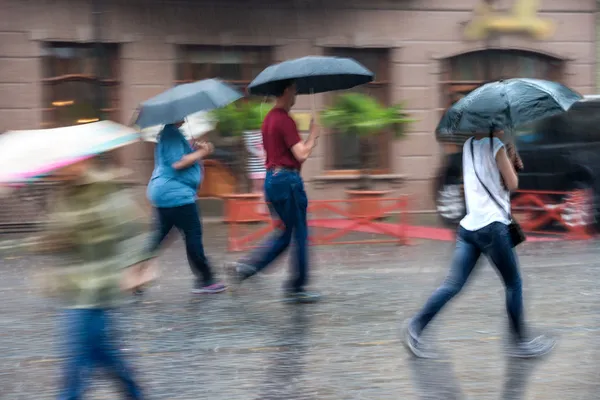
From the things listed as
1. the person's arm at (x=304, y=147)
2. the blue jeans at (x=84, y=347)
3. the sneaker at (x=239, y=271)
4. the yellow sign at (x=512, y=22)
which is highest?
the yellow sign at (x=512, y=22)

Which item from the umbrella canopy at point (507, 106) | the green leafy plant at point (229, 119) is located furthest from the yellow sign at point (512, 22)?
the umbrella canopy at point (507, 106)

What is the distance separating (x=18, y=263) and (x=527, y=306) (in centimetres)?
597

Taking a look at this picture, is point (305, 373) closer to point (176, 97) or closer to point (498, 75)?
point (176, 97)

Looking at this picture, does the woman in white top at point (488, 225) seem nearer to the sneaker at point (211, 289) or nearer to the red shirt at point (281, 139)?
the red shirt at point (281, 139)

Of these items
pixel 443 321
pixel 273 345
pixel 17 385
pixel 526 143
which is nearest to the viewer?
pixel 17 385

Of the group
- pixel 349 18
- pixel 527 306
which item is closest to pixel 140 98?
pixel 349 18

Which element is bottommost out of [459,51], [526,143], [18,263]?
[18,263]

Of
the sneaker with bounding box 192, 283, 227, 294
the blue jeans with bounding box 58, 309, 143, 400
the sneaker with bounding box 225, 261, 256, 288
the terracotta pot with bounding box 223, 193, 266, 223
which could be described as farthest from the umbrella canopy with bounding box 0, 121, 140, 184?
the terracotta pot with bounding box 223, 193, 266, 223

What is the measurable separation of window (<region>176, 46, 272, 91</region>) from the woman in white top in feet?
33.8

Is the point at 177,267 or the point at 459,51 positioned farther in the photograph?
the point at 459,51

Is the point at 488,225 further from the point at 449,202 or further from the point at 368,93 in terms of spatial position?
the point at 368,93

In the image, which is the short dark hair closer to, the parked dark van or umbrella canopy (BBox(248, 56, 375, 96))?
umbrella canopy (BBox(248, 56, 375, 96))

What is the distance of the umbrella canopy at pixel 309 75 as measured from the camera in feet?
23.4

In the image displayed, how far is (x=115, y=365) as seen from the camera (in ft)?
14.3
